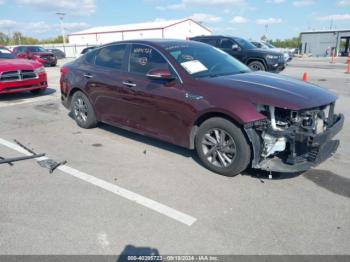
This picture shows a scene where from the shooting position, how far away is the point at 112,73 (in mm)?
5301

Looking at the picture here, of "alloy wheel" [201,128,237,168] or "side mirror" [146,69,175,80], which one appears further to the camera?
"side mirror" [146,69,175,80]

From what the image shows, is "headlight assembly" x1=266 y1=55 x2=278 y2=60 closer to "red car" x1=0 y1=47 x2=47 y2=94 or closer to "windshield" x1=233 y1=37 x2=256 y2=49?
"windshield" x1=233 y1=37 x2=256 y2=49

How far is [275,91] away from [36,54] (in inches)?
896

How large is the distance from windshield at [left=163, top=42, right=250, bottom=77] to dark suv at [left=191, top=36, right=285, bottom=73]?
28.0 ft

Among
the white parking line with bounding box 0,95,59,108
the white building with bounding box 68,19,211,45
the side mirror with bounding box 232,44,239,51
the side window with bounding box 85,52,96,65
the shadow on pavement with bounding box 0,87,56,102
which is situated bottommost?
the white parking line with bounding box 0,95,59,108

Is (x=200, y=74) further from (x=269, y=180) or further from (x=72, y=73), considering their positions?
(x=72, y=73)

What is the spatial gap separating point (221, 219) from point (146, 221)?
0.76m

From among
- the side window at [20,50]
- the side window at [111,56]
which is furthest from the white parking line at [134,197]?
the side window at [20,50]

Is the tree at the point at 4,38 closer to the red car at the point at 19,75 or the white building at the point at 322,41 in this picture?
the white building at the point at 322,41

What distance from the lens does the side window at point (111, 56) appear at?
5300 millimetres

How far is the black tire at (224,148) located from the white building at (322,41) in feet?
150

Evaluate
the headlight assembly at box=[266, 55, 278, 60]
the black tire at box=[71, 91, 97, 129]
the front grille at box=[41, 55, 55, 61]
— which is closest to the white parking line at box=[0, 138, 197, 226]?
the black tire at box=[71, 91, 97, 129]

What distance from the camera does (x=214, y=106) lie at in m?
3.93

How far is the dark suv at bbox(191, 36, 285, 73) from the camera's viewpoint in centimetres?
1340
